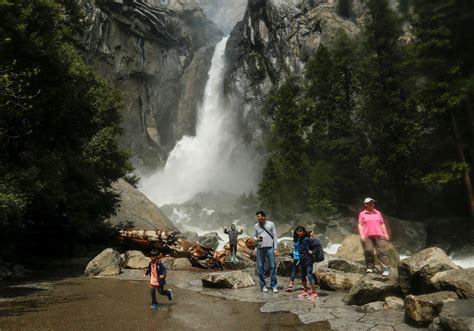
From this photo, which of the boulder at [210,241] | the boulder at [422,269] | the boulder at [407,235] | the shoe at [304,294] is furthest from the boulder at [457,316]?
the boulder at [407,235]

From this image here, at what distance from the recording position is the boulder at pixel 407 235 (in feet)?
90.7

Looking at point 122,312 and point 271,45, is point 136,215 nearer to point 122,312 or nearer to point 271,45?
point 122,312

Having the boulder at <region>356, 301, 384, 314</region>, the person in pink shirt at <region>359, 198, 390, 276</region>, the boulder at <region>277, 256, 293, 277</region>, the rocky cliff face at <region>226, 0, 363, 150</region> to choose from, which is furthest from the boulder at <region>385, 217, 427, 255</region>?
the rocky cliff face at <region>226, 0, 363, 150</region>

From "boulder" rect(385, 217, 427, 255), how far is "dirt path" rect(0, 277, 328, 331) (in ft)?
68.6

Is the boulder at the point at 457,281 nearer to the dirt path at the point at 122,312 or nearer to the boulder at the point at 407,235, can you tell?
the dirt path at the point at 122,312

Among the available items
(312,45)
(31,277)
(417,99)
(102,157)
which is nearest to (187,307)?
(31,277)

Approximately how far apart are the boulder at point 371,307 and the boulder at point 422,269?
2.36 ft

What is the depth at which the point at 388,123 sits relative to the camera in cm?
3172

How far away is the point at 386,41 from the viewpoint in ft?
113

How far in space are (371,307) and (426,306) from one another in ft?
4.86

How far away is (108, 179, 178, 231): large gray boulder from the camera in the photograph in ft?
A: 82.9

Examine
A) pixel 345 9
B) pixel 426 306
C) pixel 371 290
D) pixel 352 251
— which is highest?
pixel 345 9

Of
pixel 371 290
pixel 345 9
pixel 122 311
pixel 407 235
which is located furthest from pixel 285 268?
pixel 345 9

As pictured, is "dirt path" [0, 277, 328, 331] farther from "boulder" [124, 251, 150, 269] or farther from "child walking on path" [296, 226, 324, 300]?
"boulder" [124, 251, 150, 269]
